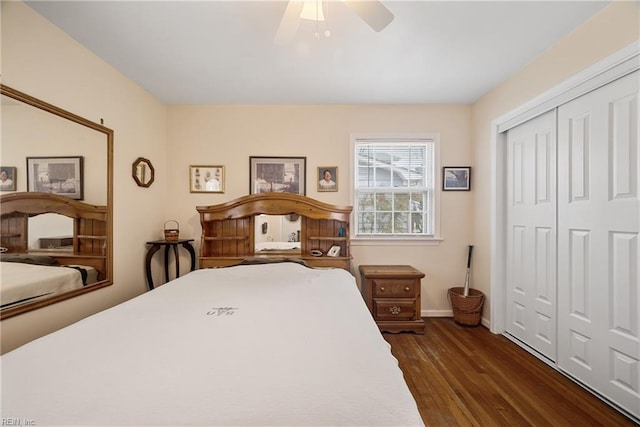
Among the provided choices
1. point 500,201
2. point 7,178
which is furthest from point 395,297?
point 7,178

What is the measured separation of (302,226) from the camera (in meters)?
3.21

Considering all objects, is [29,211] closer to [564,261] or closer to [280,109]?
[280,109]

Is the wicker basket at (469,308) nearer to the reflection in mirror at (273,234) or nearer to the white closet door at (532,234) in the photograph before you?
the white closet door at (532,234)

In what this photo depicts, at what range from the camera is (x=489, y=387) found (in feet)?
6.52

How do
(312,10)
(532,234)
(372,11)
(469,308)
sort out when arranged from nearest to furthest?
(372,11) → (312,10) → (532,234) → (469,308)

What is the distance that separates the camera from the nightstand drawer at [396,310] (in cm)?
294

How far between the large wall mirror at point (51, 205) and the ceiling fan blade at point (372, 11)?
6.69 ft

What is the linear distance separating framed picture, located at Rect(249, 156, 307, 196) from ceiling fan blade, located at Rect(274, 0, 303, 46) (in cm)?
173

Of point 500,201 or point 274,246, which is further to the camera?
point 274,246

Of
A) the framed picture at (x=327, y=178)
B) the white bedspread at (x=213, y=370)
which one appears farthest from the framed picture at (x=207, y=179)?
the white bedspread at (x=213, y=370)

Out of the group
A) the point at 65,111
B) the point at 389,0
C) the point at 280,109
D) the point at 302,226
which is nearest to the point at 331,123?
the point at 280,109

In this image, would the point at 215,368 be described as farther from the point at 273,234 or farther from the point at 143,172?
the point at 143,172

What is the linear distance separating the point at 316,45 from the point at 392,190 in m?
1.91

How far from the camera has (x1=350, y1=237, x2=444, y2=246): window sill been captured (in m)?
3.33
